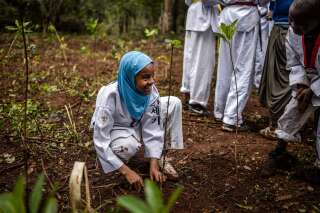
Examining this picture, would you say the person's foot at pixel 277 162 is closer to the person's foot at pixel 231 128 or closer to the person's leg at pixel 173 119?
the person's leg at pixel 173 119

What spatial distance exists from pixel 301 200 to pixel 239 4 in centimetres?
215

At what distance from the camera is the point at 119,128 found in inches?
103

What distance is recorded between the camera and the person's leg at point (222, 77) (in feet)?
12.9

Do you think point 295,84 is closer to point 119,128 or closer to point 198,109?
point 119,128

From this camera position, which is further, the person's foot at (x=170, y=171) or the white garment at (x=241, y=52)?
the white garment at (x=241, y=52)

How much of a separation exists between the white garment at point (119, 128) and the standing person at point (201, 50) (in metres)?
1.63

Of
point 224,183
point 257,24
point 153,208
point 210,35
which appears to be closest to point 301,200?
point 224,183

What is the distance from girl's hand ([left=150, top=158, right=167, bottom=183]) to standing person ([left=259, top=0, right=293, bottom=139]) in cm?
140

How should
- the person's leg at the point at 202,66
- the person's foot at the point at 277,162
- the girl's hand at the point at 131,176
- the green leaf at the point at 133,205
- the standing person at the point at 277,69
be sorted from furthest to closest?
the person's leg at the point at 202,66 → the standing person at the point at 277,69 → the person's foot at the point at 277,162 → the girl's hand at the point at 131,176 → the green leaf at the point at 133,205

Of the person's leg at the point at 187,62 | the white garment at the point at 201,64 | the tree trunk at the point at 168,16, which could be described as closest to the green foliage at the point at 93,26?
the person's leg at the point at 187,62

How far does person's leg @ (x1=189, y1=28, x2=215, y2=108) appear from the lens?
4285 mm

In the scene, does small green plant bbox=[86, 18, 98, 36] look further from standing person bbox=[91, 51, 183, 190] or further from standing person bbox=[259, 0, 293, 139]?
standing person bbox=[91, 51, 183, 190]

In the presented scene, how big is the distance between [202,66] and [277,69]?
108cm

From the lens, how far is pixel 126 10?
14.1 m
